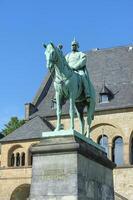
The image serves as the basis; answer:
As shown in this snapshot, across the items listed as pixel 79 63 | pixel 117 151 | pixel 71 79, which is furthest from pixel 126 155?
pixel 71 79

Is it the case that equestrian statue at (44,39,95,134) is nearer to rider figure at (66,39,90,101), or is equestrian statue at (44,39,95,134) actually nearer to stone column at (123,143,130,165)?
rider figure at (66,39,90,101)

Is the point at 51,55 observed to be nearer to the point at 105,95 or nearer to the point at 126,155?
the point at 126,155

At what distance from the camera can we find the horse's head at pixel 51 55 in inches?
449

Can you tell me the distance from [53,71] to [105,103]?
26004mm

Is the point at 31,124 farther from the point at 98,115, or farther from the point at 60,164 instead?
the point at 60,164

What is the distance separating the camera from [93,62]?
139 ft

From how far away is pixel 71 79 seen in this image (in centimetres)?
1176

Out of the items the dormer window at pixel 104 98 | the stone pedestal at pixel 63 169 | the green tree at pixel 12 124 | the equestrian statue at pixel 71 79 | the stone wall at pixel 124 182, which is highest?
the dormer window at pixel 104 98

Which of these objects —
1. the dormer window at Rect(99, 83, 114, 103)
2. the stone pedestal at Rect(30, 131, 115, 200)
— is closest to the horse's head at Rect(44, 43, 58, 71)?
the stone pedestal at Rect(30, 131, 115, 200)

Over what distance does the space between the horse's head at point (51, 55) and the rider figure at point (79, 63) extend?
1204 millimetres

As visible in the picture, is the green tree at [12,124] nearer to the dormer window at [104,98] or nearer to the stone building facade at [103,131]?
the stone building facade at [103,131]

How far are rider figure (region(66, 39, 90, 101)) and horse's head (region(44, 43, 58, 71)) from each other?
3.95 feet

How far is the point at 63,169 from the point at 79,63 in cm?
325

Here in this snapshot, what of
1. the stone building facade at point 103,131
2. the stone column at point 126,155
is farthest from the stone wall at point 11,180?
the stone column at point 126,155
